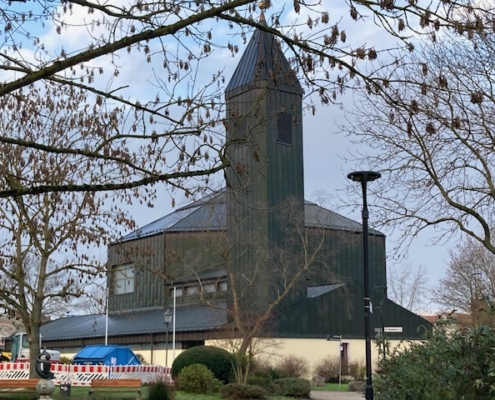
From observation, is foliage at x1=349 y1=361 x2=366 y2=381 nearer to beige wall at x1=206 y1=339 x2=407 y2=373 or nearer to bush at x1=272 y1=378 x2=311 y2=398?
beige wall at x1=206 y1=339 x2=407 y2=373

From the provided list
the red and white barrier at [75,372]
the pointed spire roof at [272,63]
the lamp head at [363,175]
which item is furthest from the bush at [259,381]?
the pointed spire roof at [272,63]

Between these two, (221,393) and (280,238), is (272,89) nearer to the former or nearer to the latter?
(221,393)

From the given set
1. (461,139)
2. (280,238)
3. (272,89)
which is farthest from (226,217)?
(272,89)

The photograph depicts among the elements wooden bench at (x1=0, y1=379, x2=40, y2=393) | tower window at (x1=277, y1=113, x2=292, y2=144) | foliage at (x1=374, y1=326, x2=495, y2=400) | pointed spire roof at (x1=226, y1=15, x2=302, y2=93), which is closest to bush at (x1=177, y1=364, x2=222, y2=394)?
wooden bench at (x1=0, y1=379, x2=40, y2=393)

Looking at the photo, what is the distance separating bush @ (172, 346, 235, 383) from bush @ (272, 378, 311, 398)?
2.19 m

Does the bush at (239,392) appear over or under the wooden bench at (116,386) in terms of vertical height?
under

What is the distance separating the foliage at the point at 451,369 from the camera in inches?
382

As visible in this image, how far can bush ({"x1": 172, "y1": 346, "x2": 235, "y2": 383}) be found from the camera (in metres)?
34.2

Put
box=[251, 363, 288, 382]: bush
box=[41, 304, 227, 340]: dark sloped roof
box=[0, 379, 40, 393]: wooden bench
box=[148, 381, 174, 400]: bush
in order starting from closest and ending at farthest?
box=[148, 381, 174, 400]: bush < box=[0, 379, 40, 393]: wooden bench < box=[251, 363, 288, 382]: bush < box=[41, 304, 227, 340]: dark sloped roof

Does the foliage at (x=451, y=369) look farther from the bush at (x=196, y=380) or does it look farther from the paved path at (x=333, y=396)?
the paved path at (x=333, y=396)

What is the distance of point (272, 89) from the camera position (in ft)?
33.5

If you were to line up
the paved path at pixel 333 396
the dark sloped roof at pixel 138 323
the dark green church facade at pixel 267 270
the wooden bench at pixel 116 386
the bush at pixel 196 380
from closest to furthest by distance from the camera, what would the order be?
the wooden bench at pixel 116 386, the bush at pixel 196 380, the paved path at pixel 333 396, the dark green church facade at pixel 267 270, the dark sloped roof at pixel 138 323

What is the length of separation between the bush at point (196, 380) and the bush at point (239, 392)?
986 millimetres

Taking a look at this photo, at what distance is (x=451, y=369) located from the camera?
978cm
